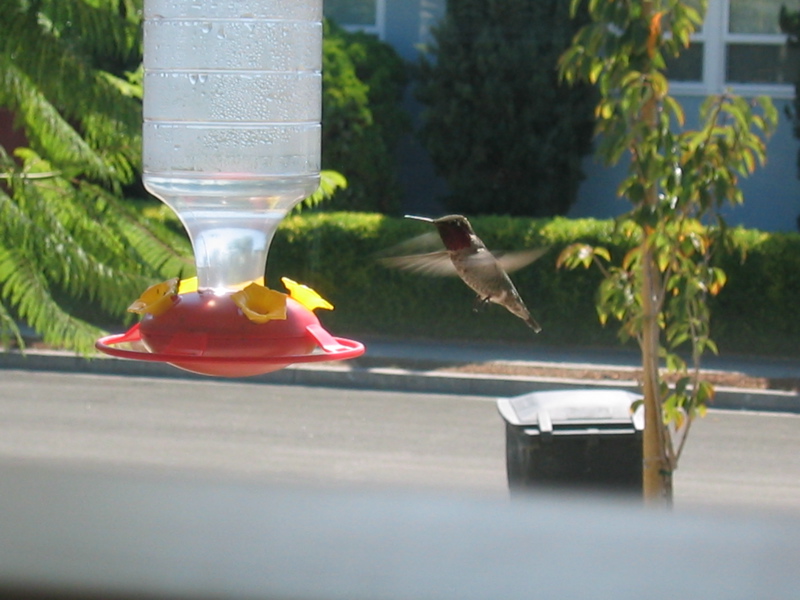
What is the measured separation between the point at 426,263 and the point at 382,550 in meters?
2.15

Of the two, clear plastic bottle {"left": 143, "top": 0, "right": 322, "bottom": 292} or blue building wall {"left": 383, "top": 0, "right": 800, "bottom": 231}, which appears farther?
blue building wall {"left": 383, "top": 0, "right": 800, "bottom": 231}

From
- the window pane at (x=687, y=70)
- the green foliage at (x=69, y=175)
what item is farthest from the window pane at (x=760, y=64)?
the green foliage at (x=69, y=175)

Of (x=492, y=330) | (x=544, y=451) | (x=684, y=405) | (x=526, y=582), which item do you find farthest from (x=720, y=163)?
(x=492, y=330)

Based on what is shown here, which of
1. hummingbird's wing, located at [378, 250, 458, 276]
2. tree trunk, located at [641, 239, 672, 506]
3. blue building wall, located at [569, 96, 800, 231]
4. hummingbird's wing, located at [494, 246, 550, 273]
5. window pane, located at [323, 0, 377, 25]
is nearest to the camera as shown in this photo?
hummingbird's wing, located at [378, 250, 458, 276]

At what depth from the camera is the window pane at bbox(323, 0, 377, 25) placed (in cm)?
1695

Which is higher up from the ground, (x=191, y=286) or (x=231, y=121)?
(x=231, y=121)

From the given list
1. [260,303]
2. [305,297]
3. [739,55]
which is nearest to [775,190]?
[739,55]

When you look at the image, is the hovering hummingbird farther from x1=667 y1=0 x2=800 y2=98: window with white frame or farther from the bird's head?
x1=667 y1=0 x2=800 y2=98: window with white frame

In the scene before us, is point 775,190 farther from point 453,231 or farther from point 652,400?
point 453,231

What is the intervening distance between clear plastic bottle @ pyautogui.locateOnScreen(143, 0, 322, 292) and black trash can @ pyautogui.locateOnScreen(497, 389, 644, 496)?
11.0ft

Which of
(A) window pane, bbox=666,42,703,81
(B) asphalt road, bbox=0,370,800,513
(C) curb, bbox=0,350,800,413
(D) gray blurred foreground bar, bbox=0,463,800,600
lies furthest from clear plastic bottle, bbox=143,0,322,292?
(A) window pane, bbox=666,42,703,81

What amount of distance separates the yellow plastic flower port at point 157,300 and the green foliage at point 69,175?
133 centimetres

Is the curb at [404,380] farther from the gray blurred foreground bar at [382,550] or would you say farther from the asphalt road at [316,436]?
the gray blurred foreground bar at [382,550]

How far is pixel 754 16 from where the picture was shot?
16391mm
